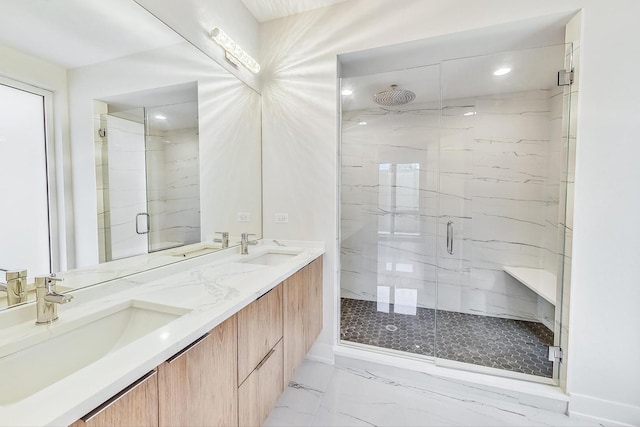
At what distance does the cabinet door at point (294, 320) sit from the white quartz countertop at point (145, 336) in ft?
0.36

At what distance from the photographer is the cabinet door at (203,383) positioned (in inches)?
29.3

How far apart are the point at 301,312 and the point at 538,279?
2.11m

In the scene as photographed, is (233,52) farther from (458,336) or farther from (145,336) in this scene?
(458,336)

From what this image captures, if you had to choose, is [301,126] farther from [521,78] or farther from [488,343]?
[488,343]

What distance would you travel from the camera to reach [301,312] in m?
1.68

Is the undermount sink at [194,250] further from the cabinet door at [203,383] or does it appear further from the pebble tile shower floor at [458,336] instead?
the pebble tile shower floor at [458,336]

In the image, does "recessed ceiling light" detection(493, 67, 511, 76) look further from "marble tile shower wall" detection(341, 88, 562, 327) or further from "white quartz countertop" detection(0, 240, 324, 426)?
"white quartz countertop" detection(0, 240, 324, 426)

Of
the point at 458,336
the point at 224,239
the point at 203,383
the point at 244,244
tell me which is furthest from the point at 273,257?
the point at 458,336

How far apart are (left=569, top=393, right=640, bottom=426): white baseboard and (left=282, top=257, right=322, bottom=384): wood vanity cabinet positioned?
165 centimetres

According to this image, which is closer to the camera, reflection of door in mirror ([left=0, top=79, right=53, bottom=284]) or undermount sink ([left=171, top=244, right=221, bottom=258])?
reflection of door in mirror ([left=0, top=79, right=53, bottom=284])

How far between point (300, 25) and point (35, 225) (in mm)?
2135

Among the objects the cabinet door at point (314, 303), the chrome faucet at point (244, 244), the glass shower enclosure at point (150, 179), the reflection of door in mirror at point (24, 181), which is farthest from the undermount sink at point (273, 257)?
the reflection of door in mirror at point (24, 181)

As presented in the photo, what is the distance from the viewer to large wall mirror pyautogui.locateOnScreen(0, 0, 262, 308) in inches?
34.6

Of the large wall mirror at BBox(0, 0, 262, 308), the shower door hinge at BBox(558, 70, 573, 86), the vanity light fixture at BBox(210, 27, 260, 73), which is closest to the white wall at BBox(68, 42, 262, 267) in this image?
the large wall mirror at BBox(0, 0, 262, 308)
